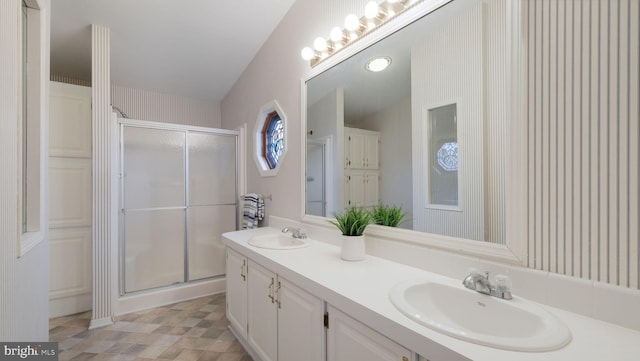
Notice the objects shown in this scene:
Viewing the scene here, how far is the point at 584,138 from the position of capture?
85cm

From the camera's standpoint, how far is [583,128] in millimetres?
852

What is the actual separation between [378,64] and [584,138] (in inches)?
42.5

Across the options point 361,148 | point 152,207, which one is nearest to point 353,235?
point 361,148

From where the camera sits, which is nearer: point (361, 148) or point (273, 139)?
point (361, 148)

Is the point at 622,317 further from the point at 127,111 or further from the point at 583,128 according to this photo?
the point at 127,111

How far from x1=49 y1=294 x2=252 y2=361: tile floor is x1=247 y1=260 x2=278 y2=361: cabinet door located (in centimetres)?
33

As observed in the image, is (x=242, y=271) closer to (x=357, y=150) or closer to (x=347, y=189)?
(x=347, y=189)

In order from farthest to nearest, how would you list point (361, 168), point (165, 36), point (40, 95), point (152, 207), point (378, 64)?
point (152, 207) < point (165, 36) < point (361, 168) < point (378, 64) < point (40, 95)

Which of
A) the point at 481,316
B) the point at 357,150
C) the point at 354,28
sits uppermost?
the point at 354,28

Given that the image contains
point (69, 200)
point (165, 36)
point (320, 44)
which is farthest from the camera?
point (165, 36)

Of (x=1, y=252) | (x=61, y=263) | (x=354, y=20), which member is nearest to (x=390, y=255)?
(x=354, y=20)

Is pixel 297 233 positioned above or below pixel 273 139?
below

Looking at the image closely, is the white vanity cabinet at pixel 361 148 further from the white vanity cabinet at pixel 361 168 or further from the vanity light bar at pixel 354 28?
the vanity light bar at pixel 354 28

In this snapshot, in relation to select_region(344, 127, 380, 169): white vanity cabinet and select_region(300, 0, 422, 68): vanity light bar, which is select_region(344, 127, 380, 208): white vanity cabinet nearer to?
select_region(344, 127, 380, 169): white vanity cabinet
